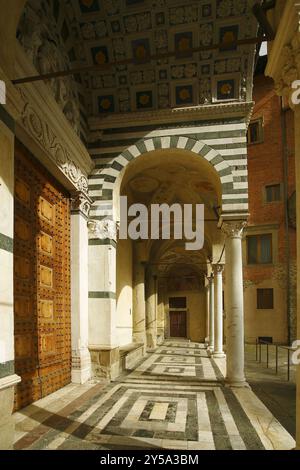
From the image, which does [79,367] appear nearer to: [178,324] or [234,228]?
[234,228]

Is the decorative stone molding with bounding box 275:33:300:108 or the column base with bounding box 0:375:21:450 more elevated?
the decorative stone molding with bounding box 275:33:300:108

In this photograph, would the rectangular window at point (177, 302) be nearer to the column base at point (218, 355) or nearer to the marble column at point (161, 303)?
the marble column at point (161, 303)

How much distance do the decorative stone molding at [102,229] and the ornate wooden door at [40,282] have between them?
685 millimetres

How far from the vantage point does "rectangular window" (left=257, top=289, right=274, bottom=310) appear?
17.8 m

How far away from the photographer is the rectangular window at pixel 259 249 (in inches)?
710

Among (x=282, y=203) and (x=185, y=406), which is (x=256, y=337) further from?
(x=185, y=406)

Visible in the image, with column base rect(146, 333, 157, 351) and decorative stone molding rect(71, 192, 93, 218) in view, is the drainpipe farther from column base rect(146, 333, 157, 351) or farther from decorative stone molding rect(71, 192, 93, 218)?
decorative stone molding rect(71, 192, 93, 218)

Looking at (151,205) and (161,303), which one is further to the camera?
(161,303)

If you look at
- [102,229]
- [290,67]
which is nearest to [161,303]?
[102,229]

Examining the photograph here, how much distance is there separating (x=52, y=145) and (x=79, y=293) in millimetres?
3102

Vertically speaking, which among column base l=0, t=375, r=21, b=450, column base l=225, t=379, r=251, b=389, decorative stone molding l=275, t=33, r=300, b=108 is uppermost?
decorative stone molding l=275, t=33, r=300, b=108

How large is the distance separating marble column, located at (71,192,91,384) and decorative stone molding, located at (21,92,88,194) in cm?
40

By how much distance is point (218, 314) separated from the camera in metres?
12.1

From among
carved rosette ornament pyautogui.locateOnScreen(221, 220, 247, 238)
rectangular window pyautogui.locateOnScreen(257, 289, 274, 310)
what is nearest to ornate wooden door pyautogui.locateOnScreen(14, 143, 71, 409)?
carved rosette ornament pyautogui.locateOnScreen(221, 220, 247, 238)
